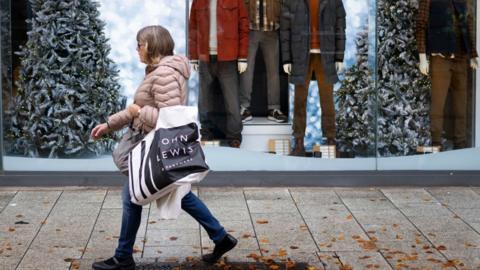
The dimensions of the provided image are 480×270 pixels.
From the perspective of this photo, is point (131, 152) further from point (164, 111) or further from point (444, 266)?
point (444, 266)

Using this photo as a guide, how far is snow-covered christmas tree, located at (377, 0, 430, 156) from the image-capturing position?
10.0 m

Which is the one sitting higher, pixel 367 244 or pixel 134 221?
pixel 134 221

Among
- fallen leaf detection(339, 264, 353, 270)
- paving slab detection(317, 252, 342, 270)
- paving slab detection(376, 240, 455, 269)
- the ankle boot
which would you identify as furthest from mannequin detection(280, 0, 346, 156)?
fallen leaf detection(339, 264, 353, 270)

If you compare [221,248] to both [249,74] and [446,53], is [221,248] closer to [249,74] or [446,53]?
[249,74]

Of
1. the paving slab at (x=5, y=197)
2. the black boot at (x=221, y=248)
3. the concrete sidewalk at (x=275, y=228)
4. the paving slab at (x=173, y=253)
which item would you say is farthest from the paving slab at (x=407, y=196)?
the paving slab at (x=5, y=197)

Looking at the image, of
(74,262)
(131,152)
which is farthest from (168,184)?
(74,262)


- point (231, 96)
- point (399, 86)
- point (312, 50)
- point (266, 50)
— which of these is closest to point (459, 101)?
point (399, 86)

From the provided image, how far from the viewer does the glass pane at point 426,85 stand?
10.0 meters

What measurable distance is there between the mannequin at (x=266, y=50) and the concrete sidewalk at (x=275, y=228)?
874 mm

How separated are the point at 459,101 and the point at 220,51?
102 inches

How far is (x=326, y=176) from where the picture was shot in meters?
9.98

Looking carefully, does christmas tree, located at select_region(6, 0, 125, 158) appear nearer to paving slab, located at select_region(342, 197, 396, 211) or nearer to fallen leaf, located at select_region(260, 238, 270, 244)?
paving slab, located at select_region(342, 197, 396, 211)

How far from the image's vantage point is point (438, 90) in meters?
10.2

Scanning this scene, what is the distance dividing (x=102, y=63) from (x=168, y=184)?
3738 mm
